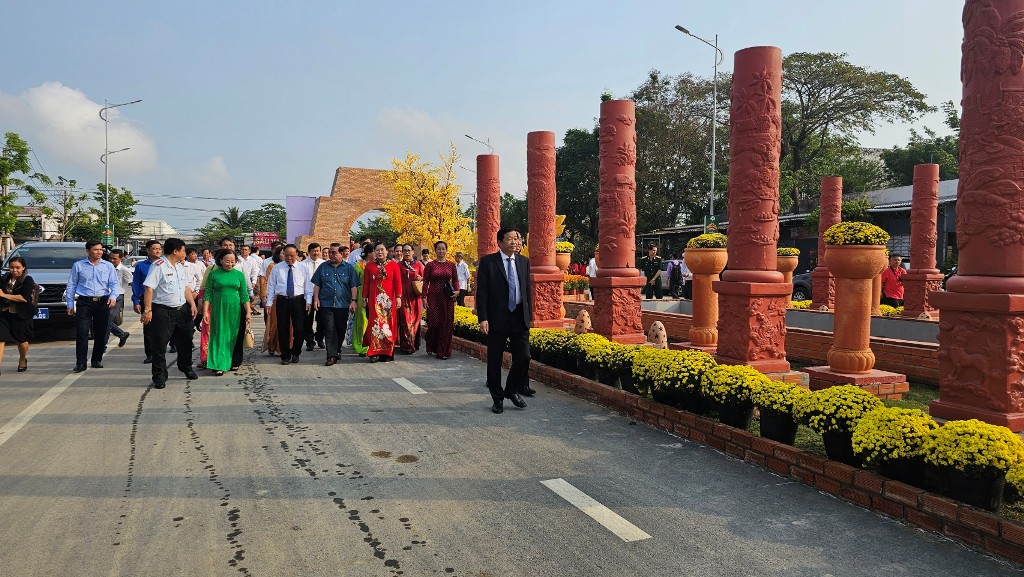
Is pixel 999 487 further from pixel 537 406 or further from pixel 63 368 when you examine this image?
pixel 63 368

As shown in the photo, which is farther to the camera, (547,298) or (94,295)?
(547,298)

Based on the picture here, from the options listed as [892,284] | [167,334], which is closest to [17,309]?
[167,334]

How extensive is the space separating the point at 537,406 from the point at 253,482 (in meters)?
2.99

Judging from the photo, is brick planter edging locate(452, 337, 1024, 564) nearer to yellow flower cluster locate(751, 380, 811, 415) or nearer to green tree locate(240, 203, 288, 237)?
yellow flower cluster locate(751, 380, 811, 415)

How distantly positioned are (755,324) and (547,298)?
5200 millimetres

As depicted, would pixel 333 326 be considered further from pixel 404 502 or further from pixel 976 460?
pixel 976 460

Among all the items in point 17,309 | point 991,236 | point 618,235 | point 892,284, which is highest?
point 618,235

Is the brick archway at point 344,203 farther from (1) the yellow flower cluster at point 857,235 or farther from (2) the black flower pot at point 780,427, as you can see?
(2) the black flower pot at point 780,427

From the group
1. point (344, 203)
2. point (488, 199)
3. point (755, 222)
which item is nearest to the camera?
point (755, 222)

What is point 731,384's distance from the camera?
515cm

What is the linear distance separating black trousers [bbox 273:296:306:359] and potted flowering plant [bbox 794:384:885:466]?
23.2 feet

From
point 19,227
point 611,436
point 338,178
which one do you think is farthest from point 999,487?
point 19,227

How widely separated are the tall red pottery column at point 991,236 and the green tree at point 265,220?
84.2 m

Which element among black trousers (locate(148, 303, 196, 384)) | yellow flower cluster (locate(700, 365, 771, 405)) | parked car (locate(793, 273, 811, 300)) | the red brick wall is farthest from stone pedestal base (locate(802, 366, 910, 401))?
parked car (locate(793, 273, 811, 300))
